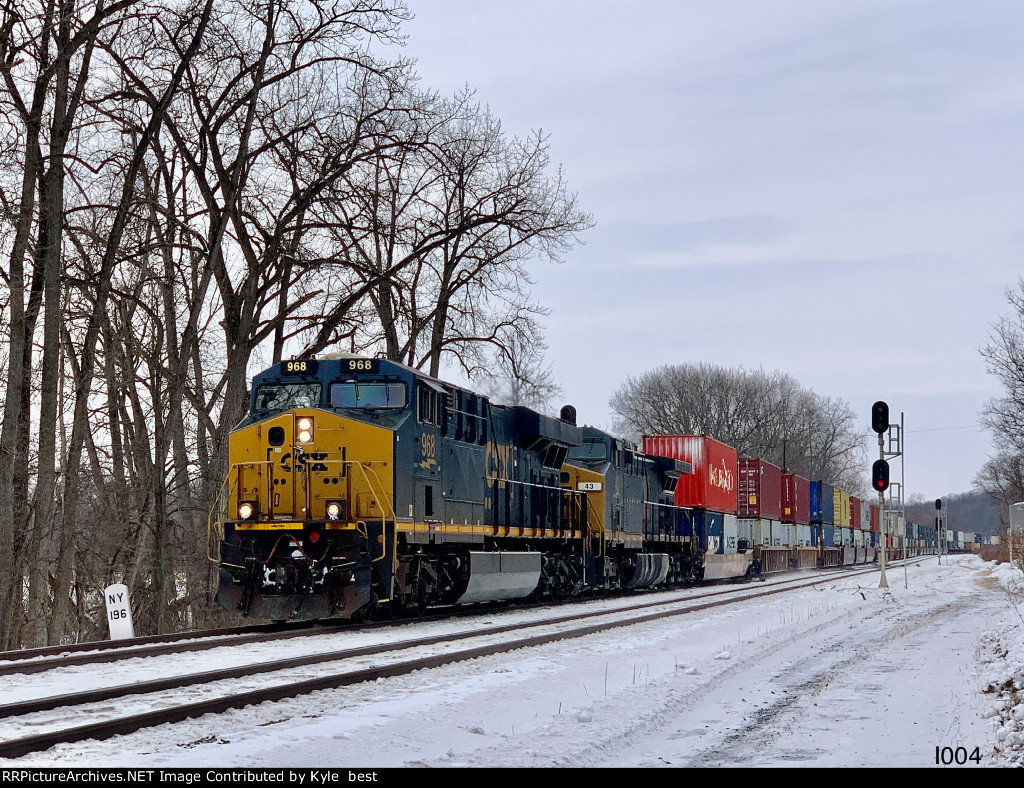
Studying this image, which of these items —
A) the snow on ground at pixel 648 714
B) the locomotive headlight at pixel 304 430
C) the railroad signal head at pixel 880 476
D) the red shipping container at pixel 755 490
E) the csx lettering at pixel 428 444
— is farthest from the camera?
the red shipping container at pixel 755 490

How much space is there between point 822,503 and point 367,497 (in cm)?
4621

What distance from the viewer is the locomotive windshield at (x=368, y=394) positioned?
17.2 meters

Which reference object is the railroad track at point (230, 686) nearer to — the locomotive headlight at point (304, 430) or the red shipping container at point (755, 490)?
the locomotive headlight at point (304, 430)

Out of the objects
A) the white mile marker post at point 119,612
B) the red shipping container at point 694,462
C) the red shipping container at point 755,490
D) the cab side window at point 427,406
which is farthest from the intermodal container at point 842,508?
the white mile marker post at point 119,612

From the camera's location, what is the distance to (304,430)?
16531 millimetres

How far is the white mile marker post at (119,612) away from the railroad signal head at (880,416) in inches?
762

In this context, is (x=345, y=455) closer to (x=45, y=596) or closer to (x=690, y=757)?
(x=690, y=757)

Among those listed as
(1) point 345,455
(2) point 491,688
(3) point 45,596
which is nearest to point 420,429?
(1) point 345,455

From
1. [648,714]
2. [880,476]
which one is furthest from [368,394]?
[880,476]

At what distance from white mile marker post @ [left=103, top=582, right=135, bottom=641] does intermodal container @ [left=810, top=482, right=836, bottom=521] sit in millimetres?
45138

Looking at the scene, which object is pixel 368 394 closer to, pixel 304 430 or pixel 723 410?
pixel 304 430
